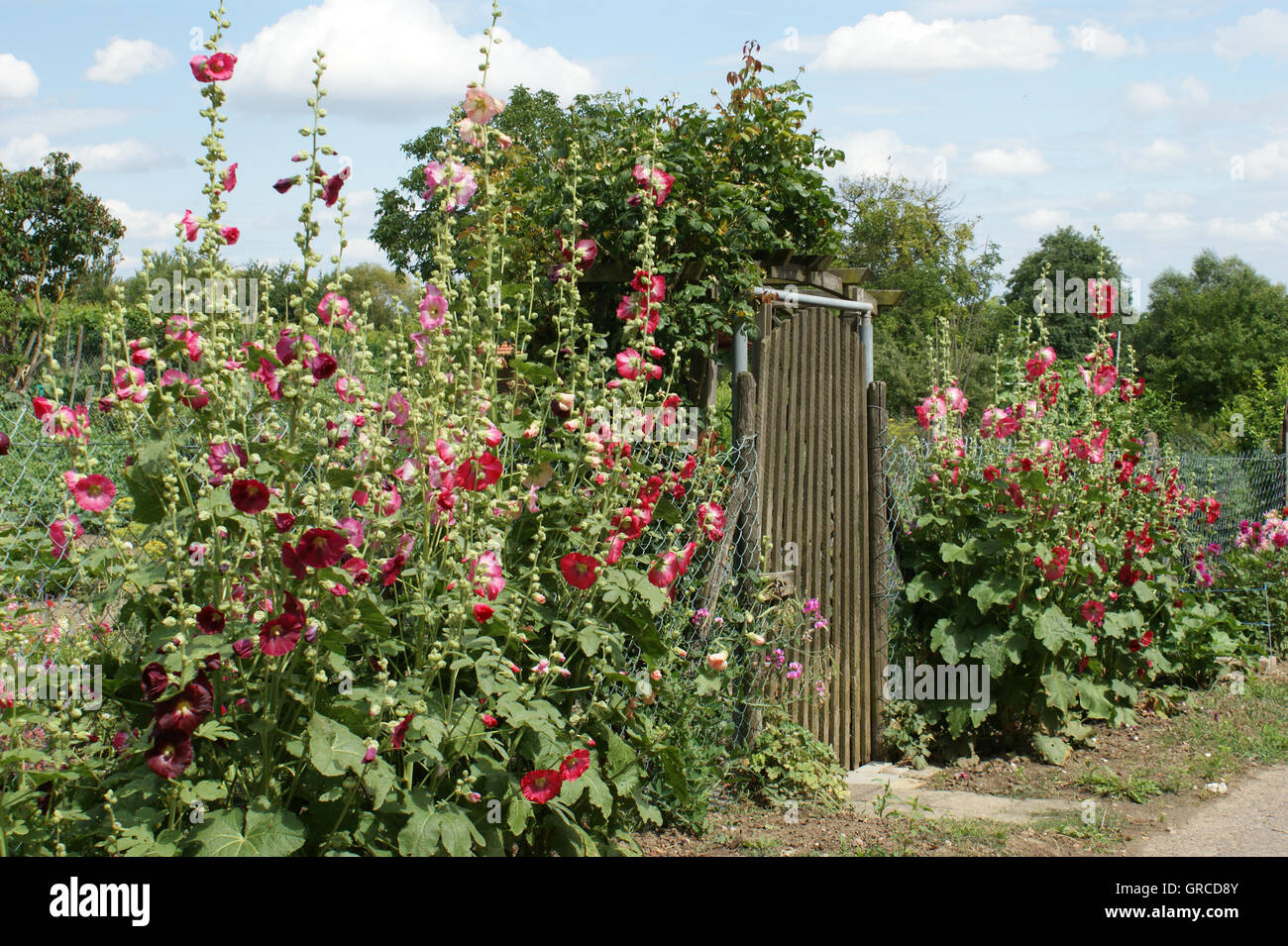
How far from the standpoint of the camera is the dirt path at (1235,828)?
4039 mm

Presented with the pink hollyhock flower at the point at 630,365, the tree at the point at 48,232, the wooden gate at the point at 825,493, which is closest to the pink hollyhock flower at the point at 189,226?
the pink hollyhock flower at the point at 630,365

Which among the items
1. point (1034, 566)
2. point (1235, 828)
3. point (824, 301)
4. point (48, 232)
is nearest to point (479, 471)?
point (1034, 566)

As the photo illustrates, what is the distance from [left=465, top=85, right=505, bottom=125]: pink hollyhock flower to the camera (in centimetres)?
292

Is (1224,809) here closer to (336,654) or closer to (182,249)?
(336,654)

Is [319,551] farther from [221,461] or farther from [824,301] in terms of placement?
[824,301]

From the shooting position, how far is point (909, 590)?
5.21m

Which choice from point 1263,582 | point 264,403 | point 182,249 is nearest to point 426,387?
point 264,403

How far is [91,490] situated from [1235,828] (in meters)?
4.49

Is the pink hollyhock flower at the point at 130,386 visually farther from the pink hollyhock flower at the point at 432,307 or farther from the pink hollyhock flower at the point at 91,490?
the pink hollyhock flower at the point at 432,307

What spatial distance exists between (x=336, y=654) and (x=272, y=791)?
332mm

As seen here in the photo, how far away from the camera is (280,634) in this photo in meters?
2.12

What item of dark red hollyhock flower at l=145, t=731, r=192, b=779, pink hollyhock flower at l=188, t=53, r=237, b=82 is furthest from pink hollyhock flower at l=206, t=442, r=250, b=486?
pink hollyhock flower at l=188, t=53, r=237, b=82

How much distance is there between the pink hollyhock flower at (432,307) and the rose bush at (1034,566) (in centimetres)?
322
